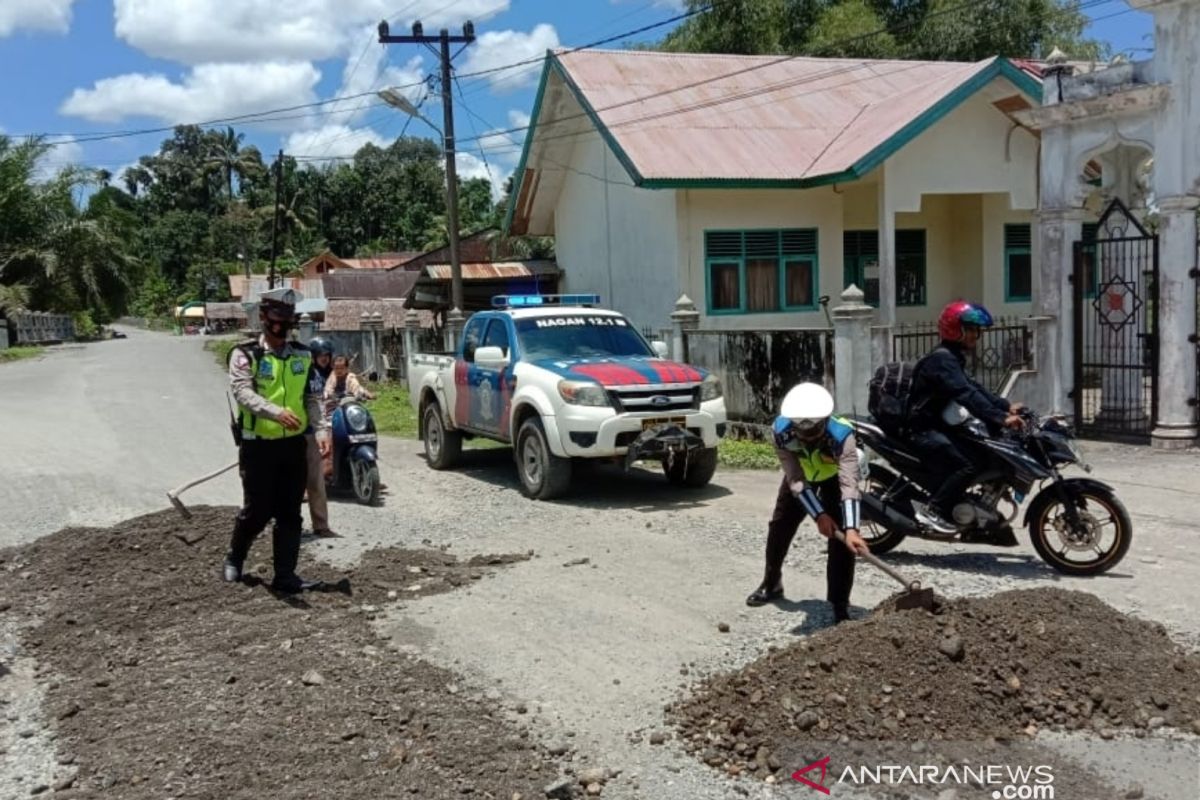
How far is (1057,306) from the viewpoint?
13766 millimetres

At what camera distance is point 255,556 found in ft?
26.2

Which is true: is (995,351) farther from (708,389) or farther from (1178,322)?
(708,389)

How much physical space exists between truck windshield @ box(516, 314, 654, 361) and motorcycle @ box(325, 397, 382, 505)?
1.79 metres

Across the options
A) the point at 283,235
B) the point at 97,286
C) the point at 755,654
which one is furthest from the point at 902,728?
the point at 283,235

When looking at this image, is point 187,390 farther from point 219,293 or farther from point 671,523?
point 219,293

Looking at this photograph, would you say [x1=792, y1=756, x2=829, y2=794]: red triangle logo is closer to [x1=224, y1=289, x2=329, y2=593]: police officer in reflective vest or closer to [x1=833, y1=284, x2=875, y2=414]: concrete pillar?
[x1=224, y1=289, x2=329, y2=593]: police officer in reflective vest

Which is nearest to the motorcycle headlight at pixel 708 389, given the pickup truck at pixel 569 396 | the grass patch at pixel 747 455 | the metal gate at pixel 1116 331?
the pickup truck at pixel 569 396

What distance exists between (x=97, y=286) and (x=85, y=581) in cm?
4936

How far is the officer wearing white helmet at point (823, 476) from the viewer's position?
5.82m

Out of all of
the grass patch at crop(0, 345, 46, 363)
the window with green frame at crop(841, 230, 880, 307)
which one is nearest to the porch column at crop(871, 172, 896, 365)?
the window with green frame at crop(841, 230, 880, 307)

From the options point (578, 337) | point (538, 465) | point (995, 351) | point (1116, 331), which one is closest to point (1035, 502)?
point (538, 465)

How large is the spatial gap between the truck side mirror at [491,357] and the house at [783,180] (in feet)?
23.3

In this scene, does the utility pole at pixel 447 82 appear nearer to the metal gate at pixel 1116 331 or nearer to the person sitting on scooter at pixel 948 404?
the metal gate at pixel 1116 331

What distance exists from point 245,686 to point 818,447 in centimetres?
311
